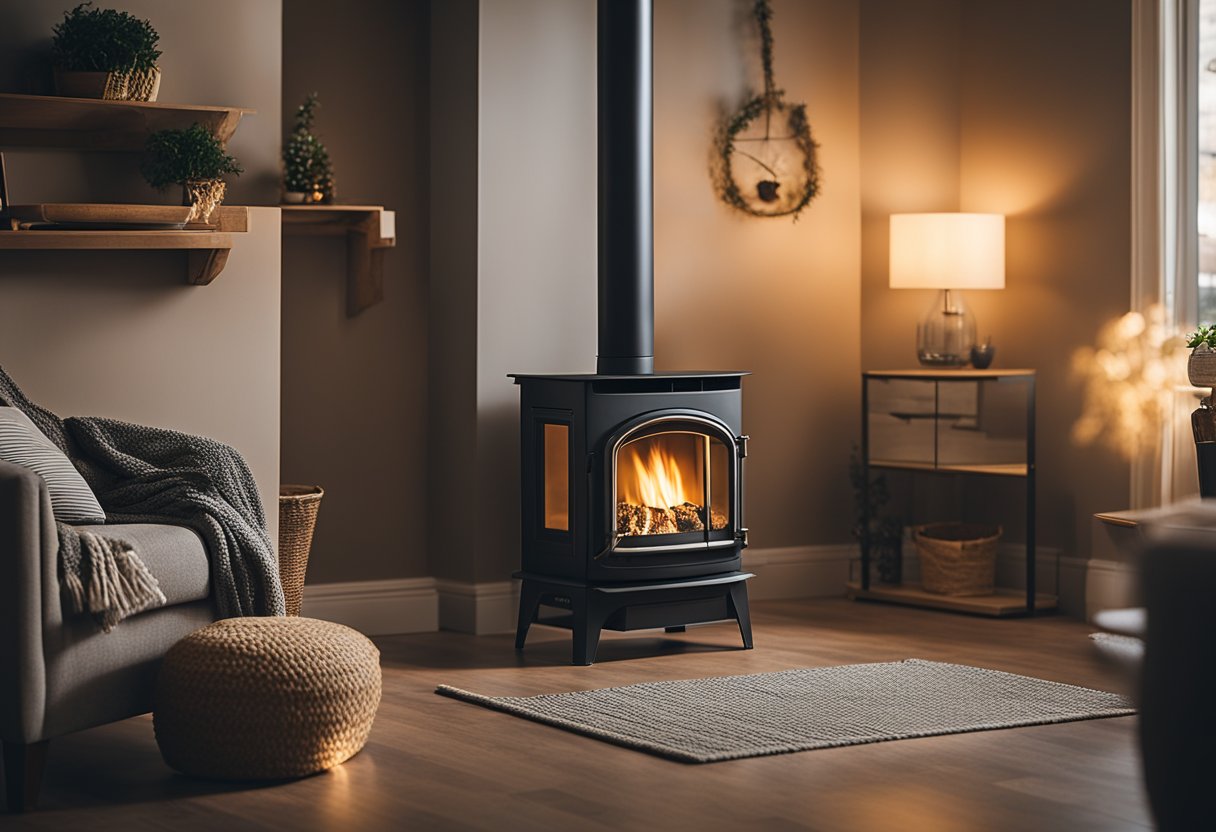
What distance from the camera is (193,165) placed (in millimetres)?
4137

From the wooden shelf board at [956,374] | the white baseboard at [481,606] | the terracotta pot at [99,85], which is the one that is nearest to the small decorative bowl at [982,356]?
the wooden shelf board at [956,374]

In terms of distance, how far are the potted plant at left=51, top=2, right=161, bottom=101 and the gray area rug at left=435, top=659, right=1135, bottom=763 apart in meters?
1.77

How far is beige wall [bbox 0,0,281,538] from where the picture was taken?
4.13 m

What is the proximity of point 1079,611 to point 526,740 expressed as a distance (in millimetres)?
2564

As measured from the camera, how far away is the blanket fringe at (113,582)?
3.15 meters

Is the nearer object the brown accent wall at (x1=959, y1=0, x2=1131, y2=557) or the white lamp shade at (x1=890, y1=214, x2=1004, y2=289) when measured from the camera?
the brown accent wall at (x1=959, y1=0, x2=1131, y2=557)

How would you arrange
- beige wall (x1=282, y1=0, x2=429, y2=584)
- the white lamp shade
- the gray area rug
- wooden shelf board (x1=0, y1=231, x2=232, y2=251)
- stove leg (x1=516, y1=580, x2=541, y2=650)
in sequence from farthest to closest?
1. the white lamp shade
2. beige wall (x1=282, y1=0, x2=429, y2=584)
3. stove leg (x1=516, y1=580, x2=541, y2=650)
4. wooden shelf board (x1=0, y1=231, x2=232, y2=251)
5. the gray area rug

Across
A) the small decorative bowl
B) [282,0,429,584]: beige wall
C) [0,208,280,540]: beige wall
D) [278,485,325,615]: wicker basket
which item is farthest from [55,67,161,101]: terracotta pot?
the small decorative bowl

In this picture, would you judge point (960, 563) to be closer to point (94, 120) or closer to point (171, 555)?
point (171, 555)

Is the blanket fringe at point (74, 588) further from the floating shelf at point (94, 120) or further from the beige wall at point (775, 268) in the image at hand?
the beige wall at point (775, 268)

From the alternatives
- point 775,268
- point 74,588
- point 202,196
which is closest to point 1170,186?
point 775,268

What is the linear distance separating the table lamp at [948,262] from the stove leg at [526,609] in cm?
176

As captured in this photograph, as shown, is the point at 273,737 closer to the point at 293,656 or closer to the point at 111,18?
the point at 293,656

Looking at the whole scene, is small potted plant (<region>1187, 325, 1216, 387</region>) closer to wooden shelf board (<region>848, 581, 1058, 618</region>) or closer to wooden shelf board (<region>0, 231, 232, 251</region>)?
wooden shelf board (<region>848, 581, 1058, 618</region>)
